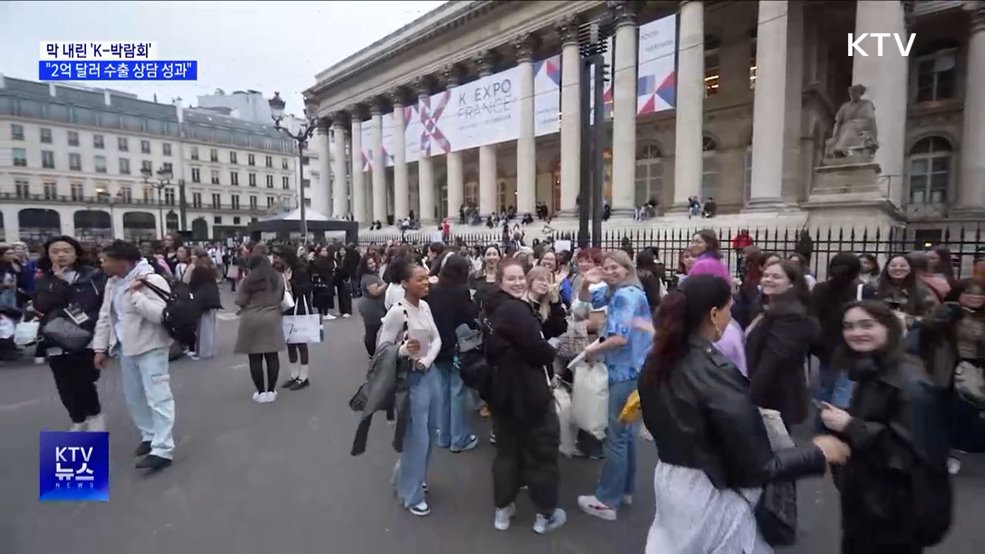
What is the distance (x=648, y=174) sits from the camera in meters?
25.5

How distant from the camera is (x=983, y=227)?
1786 centimetres

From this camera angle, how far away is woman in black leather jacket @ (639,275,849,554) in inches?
71.2

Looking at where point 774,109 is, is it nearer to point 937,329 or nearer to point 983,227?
point 983,227

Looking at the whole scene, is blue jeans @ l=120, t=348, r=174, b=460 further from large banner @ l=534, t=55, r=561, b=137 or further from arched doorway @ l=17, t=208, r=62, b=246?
arched doorway @ l=17, t=208, r=62, b=246

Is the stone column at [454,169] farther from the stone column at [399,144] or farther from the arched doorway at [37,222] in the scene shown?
the arched doorway at [37,222]

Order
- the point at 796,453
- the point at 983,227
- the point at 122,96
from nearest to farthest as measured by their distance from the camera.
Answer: the point at 796,453 → the point at 983,227 → the point at 122,96

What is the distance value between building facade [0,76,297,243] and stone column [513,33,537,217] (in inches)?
1354

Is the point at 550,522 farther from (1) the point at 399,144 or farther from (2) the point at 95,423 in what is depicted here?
(1) the point at 399,144

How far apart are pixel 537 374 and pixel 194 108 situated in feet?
254

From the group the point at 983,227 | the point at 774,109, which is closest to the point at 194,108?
the point at 774,109

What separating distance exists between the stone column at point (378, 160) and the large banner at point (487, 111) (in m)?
9.25

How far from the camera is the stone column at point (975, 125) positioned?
59.2 feet

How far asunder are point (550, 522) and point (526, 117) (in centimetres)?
2215

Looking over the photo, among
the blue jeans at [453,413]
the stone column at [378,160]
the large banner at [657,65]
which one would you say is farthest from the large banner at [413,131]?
the blue jeans at [453,413]
